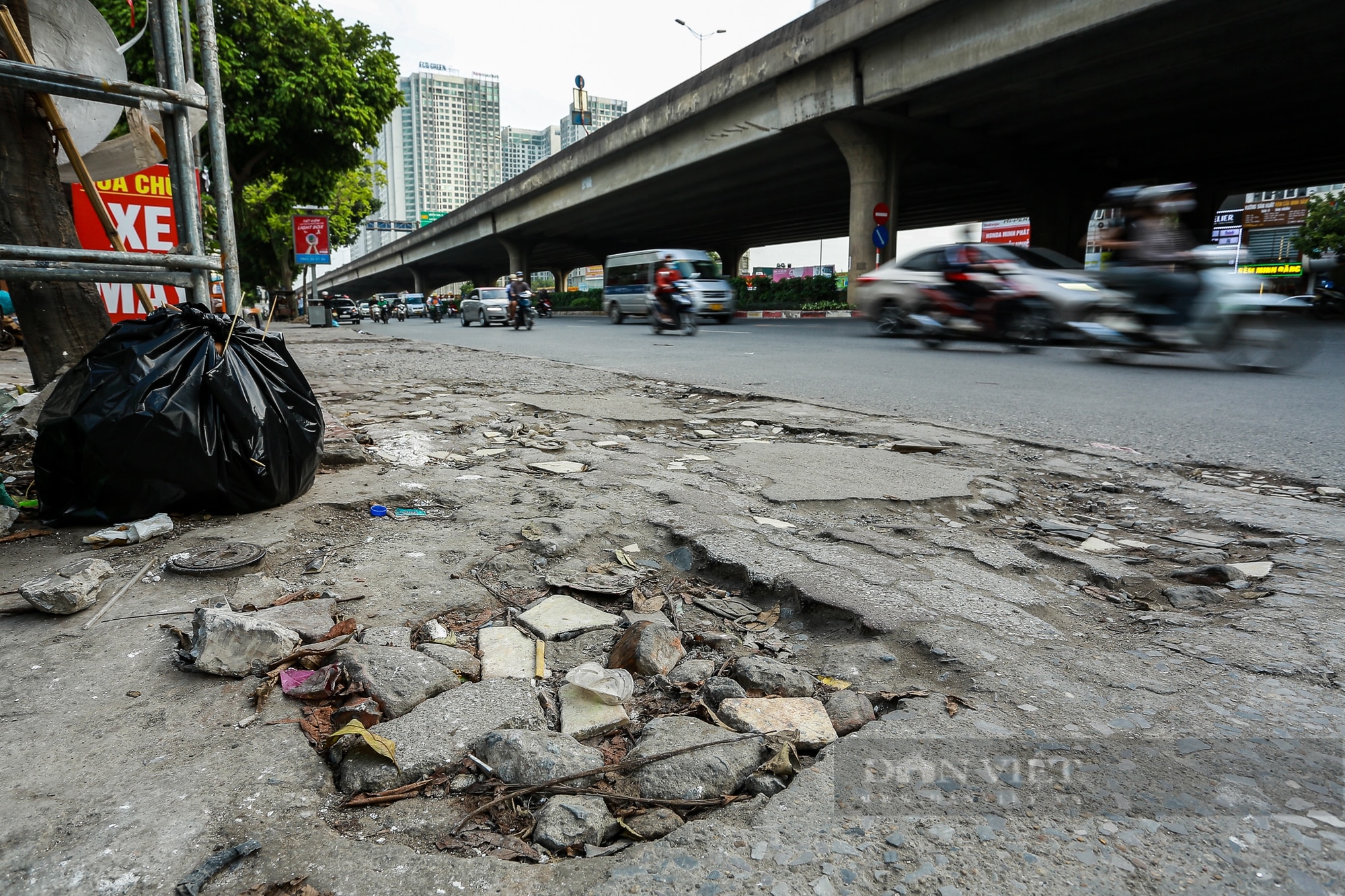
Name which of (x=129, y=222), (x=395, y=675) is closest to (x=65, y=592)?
(x=395, y=675)

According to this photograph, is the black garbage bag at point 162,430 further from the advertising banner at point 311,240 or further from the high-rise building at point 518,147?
the high-rise building at point 518,147

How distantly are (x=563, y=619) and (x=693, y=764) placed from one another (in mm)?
702

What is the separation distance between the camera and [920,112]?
671 inches

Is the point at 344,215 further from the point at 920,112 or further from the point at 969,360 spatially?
the point at 969,360

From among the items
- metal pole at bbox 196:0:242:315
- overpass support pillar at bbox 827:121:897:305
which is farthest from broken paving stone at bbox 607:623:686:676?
overpass support pillar at bbox 827:121:897:305

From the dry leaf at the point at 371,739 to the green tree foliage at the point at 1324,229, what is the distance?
46308 millimetres

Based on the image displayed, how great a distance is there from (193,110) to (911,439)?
3664mm

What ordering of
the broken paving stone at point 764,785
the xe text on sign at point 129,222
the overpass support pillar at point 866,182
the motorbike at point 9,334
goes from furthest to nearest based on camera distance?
the overpass support pillar at point 866,182 < the motorbike at point 9,334 < the xe text on sign at point 129,222 < the broken paving stone at point 764,785

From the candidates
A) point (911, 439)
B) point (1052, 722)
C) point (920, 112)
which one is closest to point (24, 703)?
point (1052, 722)

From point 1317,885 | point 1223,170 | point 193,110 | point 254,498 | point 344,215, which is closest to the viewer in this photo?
point 1317,885

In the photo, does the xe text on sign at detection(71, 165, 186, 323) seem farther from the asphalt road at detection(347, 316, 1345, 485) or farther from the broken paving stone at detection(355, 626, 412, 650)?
the broken paving stone at detection(355, 626, 412, 650)

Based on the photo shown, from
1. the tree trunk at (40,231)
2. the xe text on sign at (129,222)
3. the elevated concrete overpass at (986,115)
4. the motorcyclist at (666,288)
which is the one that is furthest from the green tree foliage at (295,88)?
the tree trunk at (40,231)

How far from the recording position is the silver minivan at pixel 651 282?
18828 millimetres

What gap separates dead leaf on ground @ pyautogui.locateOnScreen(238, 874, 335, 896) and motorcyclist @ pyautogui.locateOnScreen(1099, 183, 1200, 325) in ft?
25.4
